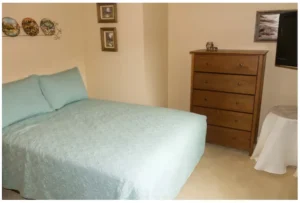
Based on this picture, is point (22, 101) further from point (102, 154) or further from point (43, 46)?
point (102, 154)

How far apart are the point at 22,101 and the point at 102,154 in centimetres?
107

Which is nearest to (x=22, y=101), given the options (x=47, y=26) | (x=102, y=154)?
(x=47, y=26)

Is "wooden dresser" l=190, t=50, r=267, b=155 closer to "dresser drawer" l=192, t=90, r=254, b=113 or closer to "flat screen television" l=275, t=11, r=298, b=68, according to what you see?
"dresser drawer" l=192, t=90, r=254, b=113

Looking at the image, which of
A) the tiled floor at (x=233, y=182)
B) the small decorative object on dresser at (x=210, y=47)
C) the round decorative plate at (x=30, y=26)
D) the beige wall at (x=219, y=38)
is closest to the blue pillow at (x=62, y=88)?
the round decorative plate at (x=30, y=26)

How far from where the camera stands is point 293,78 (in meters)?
2.79

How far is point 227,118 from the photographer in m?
2.78

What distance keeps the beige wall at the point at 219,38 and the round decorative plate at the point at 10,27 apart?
5.84ft

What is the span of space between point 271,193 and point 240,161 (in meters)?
0.55

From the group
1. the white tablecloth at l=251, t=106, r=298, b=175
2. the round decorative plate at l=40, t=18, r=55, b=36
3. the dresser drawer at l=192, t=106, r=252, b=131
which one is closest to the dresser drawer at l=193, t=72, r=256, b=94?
the dresser drawer at l=192, t=106, r=252, b=131

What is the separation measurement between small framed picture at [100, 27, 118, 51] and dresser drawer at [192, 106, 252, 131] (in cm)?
123

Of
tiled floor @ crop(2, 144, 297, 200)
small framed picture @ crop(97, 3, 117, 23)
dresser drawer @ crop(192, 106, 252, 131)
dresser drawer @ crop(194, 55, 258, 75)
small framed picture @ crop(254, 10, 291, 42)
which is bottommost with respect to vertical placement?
tiled floor @ crop(2, 144, 297, 200)

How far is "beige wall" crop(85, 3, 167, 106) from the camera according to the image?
2987mm

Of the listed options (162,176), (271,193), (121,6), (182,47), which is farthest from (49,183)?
(182,47)

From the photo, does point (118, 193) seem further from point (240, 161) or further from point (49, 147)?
point (240, 161)
